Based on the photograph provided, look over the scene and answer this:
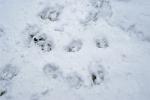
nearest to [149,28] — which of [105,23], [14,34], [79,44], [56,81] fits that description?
[105,23]

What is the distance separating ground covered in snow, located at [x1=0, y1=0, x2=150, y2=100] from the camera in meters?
2.53

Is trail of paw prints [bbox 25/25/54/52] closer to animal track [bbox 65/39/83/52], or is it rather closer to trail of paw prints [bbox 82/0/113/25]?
animal track [bbox 65/39/83/52]

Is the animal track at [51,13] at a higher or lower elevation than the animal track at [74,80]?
higher

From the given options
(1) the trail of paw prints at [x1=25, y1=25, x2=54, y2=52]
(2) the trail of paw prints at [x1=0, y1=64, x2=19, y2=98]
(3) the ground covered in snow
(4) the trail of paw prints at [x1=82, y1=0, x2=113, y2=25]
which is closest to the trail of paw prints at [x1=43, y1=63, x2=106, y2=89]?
(3) the ground covered in snow

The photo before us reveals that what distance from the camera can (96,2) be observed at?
Answer: 3.25m

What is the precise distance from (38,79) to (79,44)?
796 millimetres

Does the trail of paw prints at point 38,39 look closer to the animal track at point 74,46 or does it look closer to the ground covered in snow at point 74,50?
the ground covered in snow at point 74,50

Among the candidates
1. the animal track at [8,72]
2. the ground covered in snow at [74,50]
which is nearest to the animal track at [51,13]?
the ground covered in snow at [74,50]

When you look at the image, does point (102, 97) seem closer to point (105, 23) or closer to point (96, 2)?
point (105, 23)

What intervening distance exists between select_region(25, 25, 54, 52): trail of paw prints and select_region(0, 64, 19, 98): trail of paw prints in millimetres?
471

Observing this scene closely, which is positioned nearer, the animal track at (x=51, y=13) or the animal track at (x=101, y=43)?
the animal track at (x=101, y=43)

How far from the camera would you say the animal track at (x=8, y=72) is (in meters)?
2.67

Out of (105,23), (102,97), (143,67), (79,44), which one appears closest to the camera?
(102,97)

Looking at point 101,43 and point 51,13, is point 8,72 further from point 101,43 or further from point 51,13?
point 101,43
